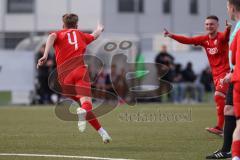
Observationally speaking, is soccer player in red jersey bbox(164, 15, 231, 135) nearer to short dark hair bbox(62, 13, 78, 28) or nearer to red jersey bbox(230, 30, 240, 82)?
short dark hair bbox(62, 13, 78, 28)

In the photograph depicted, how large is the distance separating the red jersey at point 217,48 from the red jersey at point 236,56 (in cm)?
433

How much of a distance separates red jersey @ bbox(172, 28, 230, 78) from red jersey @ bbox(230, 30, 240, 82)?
433cm

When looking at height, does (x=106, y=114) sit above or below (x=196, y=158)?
below

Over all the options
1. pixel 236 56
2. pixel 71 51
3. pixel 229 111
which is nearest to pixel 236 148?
pixel 236 56

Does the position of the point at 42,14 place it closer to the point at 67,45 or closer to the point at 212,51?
the point at 212,51

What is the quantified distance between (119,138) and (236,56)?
16.7 feet

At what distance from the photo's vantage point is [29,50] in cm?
2780

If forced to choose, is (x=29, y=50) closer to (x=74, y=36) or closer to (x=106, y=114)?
(x=106, y=114)

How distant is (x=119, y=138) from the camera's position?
1294 centimetres

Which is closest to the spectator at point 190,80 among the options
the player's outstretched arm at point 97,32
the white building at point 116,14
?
the white building at point 116,14

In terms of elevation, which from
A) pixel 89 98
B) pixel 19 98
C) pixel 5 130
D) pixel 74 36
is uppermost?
pixel 74 36

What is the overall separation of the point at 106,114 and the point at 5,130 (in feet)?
20.0

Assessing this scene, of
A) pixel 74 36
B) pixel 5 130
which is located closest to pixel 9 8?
pixel 5 130

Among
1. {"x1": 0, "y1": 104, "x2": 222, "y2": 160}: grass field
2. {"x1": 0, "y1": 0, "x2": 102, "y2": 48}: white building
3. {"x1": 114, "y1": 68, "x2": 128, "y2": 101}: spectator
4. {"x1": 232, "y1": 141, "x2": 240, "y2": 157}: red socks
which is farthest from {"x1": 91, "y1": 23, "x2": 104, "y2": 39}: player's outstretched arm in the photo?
{"x1": 0, "y1": 0, "x2": 102, "y2": 48}: white building
